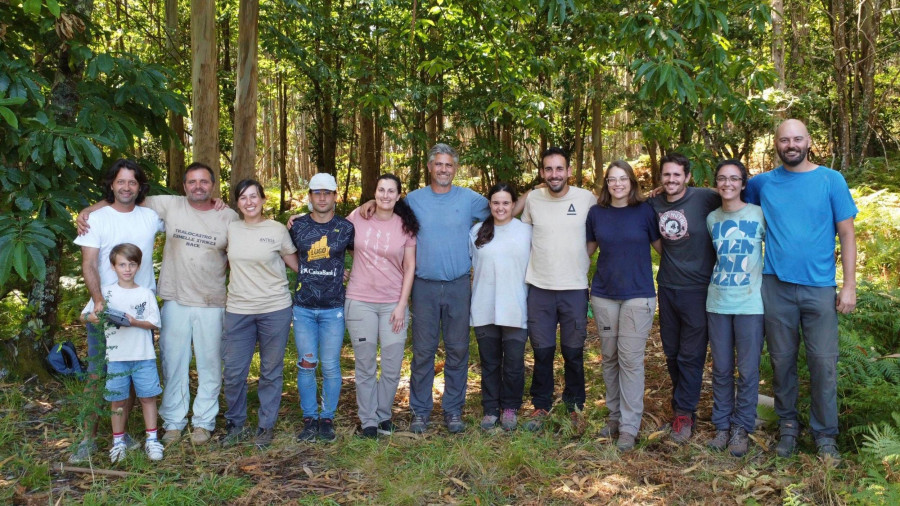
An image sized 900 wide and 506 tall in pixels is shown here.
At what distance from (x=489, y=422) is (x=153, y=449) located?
228 cm

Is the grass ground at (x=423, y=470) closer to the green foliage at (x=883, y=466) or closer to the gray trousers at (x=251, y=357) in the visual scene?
the green foliage at (x=883, y=466)

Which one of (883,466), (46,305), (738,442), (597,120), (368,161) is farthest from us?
(597,120)

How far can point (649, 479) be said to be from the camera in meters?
4.06

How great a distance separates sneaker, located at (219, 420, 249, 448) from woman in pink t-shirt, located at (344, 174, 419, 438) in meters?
0.83

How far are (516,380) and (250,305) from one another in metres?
1.96

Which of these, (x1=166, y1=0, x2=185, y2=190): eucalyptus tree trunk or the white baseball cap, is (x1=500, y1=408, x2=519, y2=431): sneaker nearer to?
the white baseball cap

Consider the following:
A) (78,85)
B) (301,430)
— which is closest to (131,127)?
(78,85)

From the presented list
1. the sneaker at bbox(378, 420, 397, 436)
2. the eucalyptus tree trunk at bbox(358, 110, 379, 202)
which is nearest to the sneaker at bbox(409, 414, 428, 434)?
the sneaker at bbox(378, 420, 397, 436)

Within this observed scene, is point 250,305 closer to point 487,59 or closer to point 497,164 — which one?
point 487,59

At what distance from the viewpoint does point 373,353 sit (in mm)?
4664

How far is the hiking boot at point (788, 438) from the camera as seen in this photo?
423 cm

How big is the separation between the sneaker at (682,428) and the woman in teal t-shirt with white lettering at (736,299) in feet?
0.54

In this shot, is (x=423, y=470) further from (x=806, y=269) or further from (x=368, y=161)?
(x=368, y=161)

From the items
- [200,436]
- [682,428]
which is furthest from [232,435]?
[682,428]
